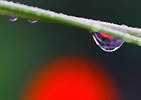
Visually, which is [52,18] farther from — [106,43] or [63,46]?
[63,46]

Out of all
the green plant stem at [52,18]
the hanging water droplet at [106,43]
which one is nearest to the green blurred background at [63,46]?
the hanging water droplet at [106,43]

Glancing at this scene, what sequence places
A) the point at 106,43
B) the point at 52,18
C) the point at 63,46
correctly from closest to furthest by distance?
the point at 52,18, the point at 106,43, the point at 63,46

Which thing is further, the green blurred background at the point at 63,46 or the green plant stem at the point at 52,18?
the green blurred background at the point at 63,46

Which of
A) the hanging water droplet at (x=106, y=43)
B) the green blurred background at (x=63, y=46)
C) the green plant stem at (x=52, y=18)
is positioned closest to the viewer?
the green plant stem at (x=52, y=18)

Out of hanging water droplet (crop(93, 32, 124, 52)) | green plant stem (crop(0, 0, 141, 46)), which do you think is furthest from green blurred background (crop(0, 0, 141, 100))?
green plant stem (crop(0, 0, 141, 46))

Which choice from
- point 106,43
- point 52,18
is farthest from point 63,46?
point 52,18

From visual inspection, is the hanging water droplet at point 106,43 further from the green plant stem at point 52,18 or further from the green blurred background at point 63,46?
the green blurred background at point 63,46

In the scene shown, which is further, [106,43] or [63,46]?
[63,46]

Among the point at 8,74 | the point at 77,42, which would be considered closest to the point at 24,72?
the point at 8,74

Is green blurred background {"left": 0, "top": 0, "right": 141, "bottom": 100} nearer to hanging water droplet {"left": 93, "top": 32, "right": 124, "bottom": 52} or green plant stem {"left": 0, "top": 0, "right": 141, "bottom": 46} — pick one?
hanging water droplet {"left": 93, "top": 32, "right": 124, "bottom": 52}
